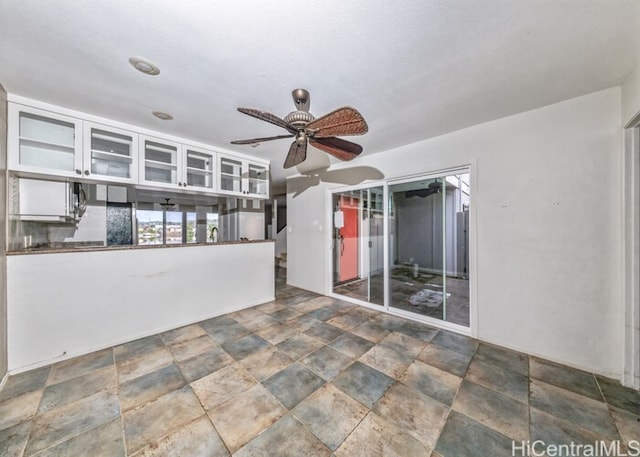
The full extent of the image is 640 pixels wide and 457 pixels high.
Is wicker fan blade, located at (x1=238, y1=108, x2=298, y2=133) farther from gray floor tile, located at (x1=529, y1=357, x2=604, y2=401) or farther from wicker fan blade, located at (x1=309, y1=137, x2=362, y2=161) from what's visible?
gray floor tile, located at (x1=529, y1=357, x2=604, y2=401)

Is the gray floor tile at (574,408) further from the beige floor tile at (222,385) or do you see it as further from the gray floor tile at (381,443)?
the beige floor tile at (222,385)

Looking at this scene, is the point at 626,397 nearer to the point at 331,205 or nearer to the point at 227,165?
the point at 331,205

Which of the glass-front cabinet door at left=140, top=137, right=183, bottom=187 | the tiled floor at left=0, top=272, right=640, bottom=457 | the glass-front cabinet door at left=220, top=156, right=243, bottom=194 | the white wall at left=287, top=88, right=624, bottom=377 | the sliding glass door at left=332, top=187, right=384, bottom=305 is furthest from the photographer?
the sliding glass door at left=332, top=187, right=384, bottom=305

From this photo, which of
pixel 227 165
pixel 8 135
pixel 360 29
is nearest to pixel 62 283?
pixel 8 135

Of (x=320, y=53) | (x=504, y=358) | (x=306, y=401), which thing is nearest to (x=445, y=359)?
(x=504, y=358)

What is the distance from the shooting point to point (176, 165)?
3148 mm

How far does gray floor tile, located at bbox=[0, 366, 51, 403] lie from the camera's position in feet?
6.08

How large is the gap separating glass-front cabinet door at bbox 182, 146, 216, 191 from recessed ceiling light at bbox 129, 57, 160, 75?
1528 mm

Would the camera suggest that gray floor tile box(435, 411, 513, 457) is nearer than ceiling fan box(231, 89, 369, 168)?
Yes

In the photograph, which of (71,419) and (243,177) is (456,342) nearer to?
(71,419)

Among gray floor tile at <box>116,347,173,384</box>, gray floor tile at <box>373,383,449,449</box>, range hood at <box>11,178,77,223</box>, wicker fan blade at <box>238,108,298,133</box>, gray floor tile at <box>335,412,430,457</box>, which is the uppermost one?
wicker fan blade at <box>238,108,298,133</box>

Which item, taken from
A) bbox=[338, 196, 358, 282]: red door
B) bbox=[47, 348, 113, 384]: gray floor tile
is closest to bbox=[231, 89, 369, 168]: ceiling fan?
bbox=[338, 196, 358, 282]: red door

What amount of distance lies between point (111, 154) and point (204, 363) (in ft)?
8.40

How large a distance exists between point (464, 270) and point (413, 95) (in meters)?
2.19
